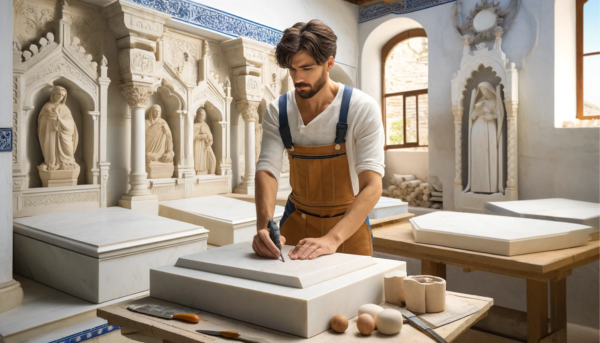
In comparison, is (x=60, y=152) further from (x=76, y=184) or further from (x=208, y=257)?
(x=208, y=257)

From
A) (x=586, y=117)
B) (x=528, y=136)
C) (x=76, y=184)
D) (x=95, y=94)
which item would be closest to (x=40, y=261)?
(x=76, y=184)

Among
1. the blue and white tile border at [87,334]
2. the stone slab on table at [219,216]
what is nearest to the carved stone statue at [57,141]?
the stone slab on table at [219,216]

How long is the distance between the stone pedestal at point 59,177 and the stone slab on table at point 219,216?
3.37 feet

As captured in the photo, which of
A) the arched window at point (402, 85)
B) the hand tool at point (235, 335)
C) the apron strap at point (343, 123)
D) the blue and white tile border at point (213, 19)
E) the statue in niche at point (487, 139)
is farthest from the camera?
the arched window at point (402, 85)

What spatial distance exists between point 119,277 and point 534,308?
3058 mm

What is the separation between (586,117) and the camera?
709 cm

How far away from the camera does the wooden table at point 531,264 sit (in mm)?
2645

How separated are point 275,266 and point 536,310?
224 cm

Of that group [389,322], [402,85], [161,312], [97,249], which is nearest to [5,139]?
[97,249]

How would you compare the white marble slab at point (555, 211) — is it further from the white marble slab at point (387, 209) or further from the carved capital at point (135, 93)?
the carved capital at point (135, 93)

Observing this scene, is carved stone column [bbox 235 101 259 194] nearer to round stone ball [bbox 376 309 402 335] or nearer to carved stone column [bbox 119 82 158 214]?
carved stone column [bbox 119 82 158 214]

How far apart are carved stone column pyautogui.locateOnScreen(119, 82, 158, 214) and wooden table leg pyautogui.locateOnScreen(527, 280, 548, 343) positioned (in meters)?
4.15

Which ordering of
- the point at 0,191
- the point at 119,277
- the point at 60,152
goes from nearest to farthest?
the point at 0,191 → the point at 119,277 → the point at 60,152

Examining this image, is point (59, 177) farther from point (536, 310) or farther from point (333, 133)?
point (536, 310)
